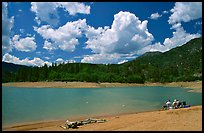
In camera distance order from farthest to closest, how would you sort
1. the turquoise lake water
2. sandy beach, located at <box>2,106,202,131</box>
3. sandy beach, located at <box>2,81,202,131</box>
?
the turquoise lake water, sandy beach, located at <box>2,81,202,131</box>, sandy beach, located at <box>2,106,202,131</box>

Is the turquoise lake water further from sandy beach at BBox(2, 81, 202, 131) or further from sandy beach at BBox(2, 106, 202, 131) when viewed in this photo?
sandy beach at BBox(2, 106, 202, 131)

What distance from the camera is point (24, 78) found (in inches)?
4719

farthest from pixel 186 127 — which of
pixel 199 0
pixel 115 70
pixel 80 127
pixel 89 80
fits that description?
pixel 115 70

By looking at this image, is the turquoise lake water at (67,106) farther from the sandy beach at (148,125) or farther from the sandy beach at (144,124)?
the sandy beach at (148,125)

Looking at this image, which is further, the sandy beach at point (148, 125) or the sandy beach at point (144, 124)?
the sandy beach at point (144, 124)

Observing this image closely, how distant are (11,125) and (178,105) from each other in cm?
1588

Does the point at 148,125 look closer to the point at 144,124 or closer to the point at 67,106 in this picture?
the point at 144,124

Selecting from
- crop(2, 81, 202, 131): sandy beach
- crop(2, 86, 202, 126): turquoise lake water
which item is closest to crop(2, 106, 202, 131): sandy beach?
crop(2, 81, 202, 131): sandy beach

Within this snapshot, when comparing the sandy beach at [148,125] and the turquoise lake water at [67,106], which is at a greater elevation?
the sandy beach at [148,125]

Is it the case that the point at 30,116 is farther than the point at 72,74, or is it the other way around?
the point at 72,74

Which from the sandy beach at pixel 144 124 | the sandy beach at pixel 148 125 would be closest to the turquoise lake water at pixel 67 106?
the sandy beach at pixel 144 124

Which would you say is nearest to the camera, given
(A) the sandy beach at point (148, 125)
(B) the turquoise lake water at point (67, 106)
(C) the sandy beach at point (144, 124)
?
(A) the sandy beach at point (148, 125)

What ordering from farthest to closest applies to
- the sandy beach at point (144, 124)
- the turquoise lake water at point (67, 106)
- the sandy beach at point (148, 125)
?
the turquoise lake water at point (67, 106)
the sandy beach at point (144, 124)
the sandy beach at point (148, 125)

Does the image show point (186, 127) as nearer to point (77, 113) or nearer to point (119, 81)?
point (77, 113)
